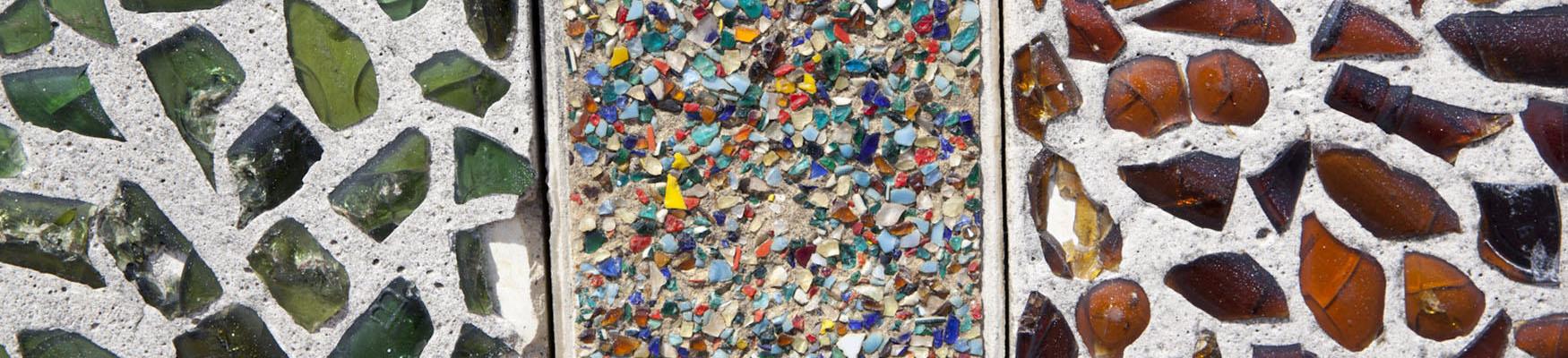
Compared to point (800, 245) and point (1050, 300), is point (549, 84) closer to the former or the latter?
point (800, 245)

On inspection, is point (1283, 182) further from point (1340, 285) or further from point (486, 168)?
point (486, 168)

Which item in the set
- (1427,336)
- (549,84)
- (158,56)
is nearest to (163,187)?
(158,56)

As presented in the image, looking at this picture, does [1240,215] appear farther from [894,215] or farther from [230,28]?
[230,28]

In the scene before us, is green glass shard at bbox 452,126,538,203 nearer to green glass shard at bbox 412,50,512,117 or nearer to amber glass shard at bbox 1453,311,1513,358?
green glass shard at bbox 412,50,512,117

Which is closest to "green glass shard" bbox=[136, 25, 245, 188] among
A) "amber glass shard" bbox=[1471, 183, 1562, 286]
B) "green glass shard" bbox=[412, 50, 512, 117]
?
"green glass shard" bbox=[412, 50, 512, 117]

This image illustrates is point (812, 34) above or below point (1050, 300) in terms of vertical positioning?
above

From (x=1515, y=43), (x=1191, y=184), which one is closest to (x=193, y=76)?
(x=1191, y=184)
